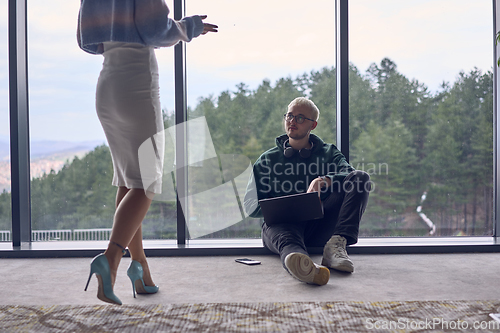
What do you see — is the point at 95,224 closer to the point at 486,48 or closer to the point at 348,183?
the point at 348,183

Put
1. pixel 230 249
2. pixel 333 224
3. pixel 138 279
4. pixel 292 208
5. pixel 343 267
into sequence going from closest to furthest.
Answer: pixel 138 279
pixel 343 267
pixel 292 208
pixel 333 224
pixel 230 249

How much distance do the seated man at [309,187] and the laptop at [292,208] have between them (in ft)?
0.12

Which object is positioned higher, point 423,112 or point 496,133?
point 423,112

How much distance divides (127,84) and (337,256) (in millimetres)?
1151

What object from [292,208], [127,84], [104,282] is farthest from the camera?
[292,208]

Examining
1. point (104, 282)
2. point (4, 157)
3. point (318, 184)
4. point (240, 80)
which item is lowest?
point (104, 282)

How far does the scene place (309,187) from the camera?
1.89m

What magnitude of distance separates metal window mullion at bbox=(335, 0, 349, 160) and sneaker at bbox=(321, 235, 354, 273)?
719 millimetres

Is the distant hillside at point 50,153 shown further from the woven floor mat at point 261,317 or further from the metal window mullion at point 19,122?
the woven floor mat at point 261,317

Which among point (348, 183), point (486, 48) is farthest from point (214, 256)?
point (486, 48)

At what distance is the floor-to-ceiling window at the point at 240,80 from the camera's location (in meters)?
2.43

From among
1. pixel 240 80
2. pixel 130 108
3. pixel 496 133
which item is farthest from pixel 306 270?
pixel 496 133

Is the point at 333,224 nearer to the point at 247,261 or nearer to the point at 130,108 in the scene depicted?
the point at 247,261

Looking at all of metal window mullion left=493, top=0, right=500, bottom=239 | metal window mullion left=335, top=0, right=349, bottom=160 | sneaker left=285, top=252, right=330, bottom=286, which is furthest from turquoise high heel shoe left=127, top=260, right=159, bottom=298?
metal window mullion left=493, top=0, right=500, bottom=239
